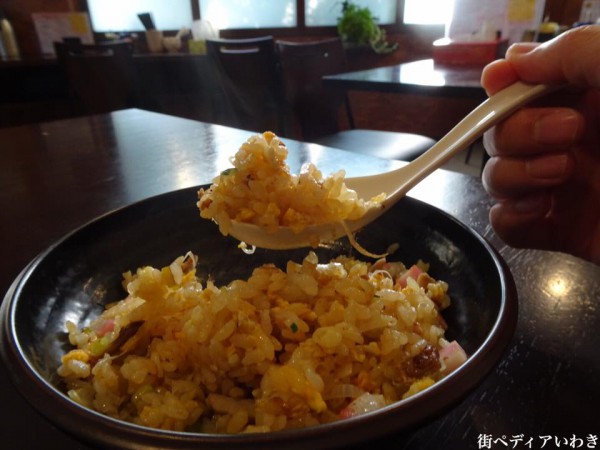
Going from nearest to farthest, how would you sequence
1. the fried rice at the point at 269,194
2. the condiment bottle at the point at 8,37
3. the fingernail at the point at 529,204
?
the fried rice at the point at 269,194, the fingernail at the point at 529,204, the condiment bottle at the point at 8,37

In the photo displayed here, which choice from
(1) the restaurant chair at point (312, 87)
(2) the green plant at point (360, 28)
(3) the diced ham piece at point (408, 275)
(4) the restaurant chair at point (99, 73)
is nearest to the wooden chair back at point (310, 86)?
(1) the restaurant chair at point (312, 87)

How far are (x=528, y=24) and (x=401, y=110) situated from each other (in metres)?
2.02

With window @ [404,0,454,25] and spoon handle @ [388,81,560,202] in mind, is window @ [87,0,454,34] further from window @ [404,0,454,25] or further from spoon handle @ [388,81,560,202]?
spoon handle @ [388,81,560,202]

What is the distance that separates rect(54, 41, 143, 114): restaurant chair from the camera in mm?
4090

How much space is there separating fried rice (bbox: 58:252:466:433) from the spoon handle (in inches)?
10.4

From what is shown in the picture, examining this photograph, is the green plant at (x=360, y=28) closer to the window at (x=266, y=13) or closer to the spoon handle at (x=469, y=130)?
the window at (x=266, y=13)

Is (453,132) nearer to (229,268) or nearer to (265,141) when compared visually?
(265,141)

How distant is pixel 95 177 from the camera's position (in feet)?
5.57

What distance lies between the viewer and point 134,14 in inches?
218

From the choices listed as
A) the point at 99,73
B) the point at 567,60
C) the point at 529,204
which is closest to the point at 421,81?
the point at 529,204

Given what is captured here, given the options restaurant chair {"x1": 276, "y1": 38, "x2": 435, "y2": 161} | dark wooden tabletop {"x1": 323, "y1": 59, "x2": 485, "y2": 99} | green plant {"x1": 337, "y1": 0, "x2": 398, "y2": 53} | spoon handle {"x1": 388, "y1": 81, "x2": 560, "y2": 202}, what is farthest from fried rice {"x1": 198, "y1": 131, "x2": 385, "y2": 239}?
green plant {"x1": 337, "y1": 0, "x2": 398, "y2": 53}

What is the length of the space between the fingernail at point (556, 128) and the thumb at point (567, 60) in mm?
71

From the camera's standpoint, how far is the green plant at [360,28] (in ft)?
17.2

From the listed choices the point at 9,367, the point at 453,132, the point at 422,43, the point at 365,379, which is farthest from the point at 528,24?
the point at 9,367
